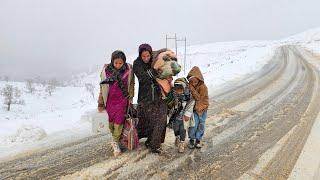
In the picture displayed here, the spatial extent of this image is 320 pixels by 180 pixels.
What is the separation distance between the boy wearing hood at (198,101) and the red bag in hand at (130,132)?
0.99 metres

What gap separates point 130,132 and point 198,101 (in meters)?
1.29

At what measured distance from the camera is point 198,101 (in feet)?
22.1

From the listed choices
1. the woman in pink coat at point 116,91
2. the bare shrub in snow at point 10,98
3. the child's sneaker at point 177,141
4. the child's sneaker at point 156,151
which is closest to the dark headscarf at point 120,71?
the woman in pink coat at point 116,91

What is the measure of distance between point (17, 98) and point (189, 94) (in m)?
41.1

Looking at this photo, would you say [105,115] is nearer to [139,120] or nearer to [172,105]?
[139,120]

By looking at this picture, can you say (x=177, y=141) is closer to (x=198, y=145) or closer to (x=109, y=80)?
(x=198, y=145)

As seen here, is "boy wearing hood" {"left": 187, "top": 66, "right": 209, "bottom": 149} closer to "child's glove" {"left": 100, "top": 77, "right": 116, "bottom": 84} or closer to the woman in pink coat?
the woman in pink coat

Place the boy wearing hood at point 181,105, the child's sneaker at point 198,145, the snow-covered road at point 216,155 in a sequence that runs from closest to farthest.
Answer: the snow-covered road at point 216,155
the boy wearing hood at point 181,105
the child's sneaker at point 198,145

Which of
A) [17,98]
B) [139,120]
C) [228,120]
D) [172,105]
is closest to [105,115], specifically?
[139,120]

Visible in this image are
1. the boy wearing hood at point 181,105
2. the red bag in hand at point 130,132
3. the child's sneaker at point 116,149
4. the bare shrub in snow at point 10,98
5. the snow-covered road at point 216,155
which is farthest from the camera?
the bare shrub in snow at point 10,98

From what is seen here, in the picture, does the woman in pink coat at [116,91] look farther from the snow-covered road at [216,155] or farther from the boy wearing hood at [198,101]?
the boy wearing hood at [198,101]

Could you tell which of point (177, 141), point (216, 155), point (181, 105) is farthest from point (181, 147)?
point (181, 105)

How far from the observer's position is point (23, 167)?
591 cm

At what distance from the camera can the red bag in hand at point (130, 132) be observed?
21.3ft
